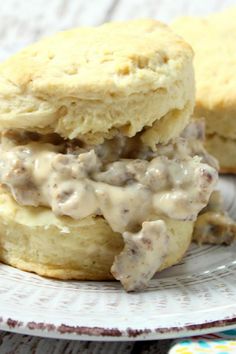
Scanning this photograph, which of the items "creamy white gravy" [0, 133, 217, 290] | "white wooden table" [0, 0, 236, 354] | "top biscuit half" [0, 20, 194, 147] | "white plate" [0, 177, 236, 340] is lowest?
"white wooden table" [0, 0, 236, 354]

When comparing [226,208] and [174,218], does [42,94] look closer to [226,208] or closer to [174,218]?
[174,218]

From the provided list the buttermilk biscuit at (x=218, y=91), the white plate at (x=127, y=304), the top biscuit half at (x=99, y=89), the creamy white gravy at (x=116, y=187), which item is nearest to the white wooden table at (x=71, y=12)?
the buttermilk biscuit at (x=218, y=91)

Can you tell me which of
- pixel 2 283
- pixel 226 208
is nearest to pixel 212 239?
pixel 226 208

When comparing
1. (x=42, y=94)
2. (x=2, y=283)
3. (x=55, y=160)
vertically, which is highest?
(x=42, y=94)

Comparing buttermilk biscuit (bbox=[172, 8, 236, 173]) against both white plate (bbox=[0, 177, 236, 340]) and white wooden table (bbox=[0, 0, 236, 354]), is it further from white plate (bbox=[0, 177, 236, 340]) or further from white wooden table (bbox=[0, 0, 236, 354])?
white wooden table (bbox=[0, 0, 236, 354])

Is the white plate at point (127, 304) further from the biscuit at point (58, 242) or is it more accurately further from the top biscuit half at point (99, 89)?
the top biscuit half at point (99, 89)

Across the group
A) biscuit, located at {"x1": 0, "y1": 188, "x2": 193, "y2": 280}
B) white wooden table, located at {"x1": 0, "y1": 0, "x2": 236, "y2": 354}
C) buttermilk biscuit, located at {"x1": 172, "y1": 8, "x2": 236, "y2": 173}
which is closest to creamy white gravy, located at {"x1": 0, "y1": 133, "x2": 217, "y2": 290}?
biscuit, located at {"x1": 0, "y1": 188, "x2": 193, "y2": 280}
